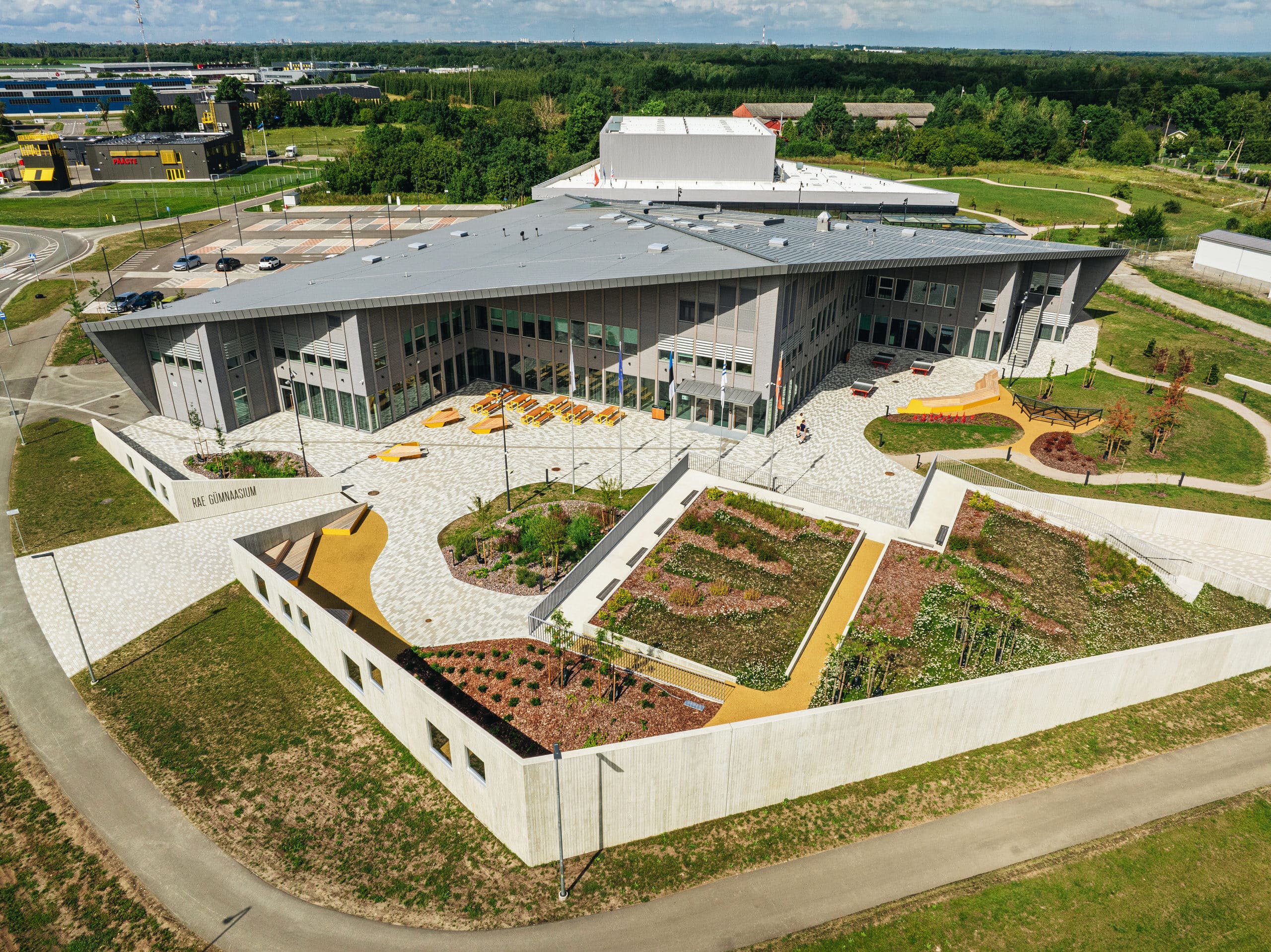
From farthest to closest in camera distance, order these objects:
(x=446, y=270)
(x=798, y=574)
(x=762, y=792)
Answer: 1. (x=446, y=270)
2. (x=798, y=574)
3. (x=762, y=792)

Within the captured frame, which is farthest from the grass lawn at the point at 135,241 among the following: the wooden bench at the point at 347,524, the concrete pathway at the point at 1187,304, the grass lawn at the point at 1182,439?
the concrete pathway at the point at 1187,304

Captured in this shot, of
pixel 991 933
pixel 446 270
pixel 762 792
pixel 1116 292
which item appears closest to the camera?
pixel 991 933

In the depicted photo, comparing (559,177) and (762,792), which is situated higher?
(559,177)

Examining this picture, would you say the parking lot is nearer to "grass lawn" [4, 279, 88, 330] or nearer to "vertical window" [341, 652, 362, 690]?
"grass lawn" [4, 279, 88, 330]

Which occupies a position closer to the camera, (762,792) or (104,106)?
(762,792)

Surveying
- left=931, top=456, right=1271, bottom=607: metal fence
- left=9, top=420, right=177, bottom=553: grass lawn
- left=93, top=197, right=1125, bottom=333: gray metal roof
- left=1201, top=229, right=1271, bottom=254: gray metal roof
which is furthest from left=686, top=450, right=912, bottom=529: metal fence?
left=1201, top=229, right=1271, bottom=254: gray metal roof

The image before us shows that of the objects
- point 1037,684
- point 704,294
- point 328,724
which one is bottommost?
point 328,724

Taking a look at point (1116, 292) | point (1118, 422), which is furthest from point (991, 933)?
point (1116, 292)

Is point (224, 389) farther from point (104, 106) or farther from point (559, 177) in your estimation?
point (104, 106)
